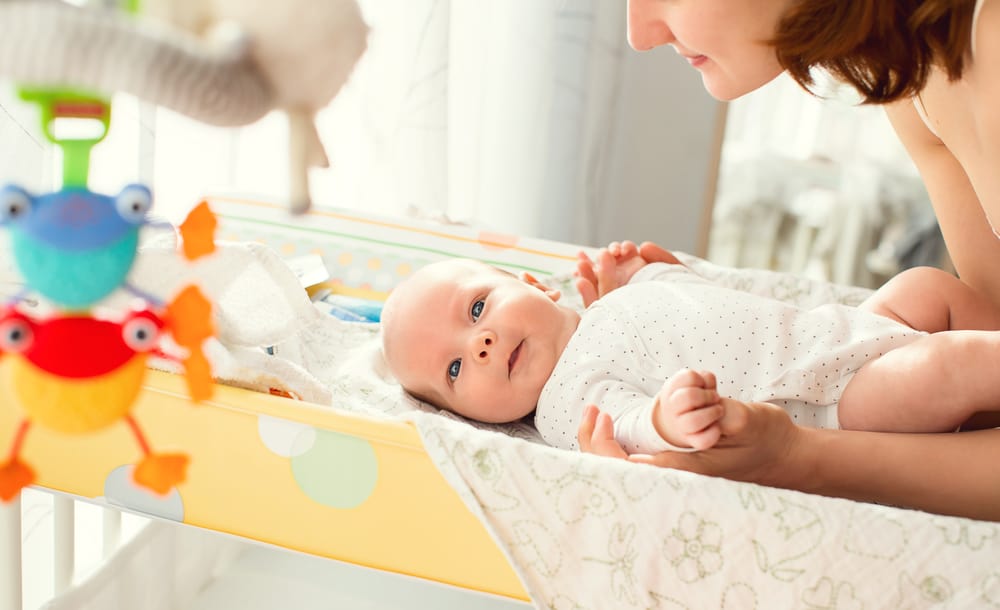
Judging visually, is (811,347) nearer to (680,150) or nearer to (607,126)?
(607,126)

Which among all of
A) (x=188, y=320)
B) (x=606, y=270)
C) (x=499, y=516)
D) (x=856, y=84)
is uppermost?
(x=856, y=84)

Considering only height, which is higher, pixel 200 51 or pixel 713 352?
pixel 200 51

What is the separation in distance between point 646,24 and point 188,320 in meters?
0.64

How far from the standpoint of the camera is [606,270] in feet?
4.09

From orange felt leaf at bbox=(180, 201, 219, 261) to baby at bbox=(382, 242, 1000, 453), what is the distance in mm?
548

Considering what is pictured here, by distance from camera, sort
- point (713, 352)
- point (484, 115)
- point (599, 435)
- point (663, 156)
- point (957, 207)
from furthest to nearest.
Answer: point (663, 156)
point (484, 115)
point (957, 207)
point (713, 352)
point (599, 435)

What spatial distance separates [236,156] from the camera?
4.73ft

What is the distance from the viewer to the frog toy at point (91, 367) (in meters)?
0.31

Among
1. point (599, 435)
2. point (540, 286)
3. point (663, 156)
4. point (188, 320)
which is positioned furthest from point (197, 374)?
point (663, 156)

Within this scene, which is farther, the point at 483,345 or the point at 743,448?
the point at 483,345

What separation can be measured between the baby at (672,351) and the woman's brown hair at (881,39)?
0.26 metres

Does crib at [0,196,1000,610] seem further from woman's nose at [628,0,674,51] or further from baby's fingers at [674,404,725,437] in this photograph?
woman's nose at [628,0,674,51]

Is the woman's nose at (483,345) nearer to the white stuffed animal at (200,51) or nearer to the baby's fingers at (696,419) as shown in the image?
the baby's fingers at (696,419)

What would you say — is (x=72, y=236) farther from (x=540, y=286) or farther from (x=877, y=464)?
(x=540, y=286)
